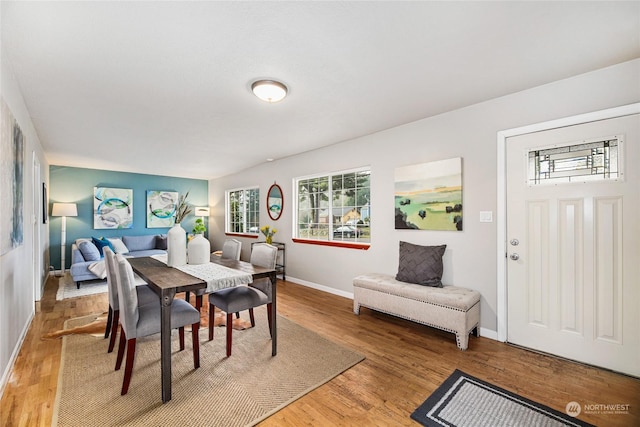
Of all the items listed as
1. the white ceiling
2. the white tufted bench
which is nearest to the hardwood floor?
the white tufted bench

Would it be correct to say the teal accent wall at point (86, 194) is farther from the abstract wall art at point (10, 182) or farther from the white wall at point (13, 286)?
the abstract wall art at point (10, 182)

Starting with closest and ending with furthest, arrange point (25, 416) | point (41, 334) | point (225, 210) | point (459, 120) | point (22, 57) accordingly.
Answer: point (25, 416)
point (22, 57)
point (41, 334)
point (459, 120)
point (225, 210)

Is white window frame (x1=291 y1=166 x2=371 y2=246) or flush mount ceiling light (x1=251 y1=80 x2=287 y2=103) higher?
flush mount ceiling light (x1=251 y1=80 x2=287 y2=103)

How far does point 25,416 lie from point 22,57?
2.41 metres

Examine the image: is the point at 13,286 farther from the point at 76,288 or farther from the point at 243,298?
the point at 76,288

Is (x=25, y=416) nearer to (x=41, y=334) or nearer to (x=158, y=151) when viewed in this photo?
(x=41, y=334)

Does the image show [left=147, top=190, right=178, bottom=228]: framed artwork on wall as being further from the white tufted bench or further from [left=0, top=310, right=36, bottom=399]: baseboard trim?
the white tufted bench

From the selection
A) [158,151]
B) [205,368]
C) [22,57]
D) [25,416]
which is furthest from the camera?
[158,151]

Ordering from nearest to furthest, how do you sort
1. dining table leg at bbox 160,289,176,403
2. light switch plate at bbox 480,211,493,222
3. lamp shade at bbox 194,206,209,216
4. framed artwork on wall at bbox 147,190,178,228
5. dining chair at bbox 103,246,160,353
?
dining table leg at bbox 160,289,176,403
dining chair at bbox 103,246,160,353
light switch plate at bbox 480,211,493,222
framed artwork on wall at bbox 147,190,178,228
lamp shade at bbox 194,206,209,216

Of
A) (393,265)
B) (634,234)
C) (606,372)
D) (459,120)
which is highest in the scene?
(459,120)

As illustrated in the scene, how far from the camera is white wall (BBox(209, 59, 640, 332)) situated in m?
2.32

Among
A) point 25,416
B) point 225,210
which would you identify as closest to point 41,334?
point 25,416

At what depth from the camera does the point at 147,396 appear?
1.86 m

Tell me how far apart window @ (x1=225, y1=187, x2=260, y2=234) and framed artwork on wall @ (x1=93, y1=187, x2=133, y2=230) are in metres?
2.24
